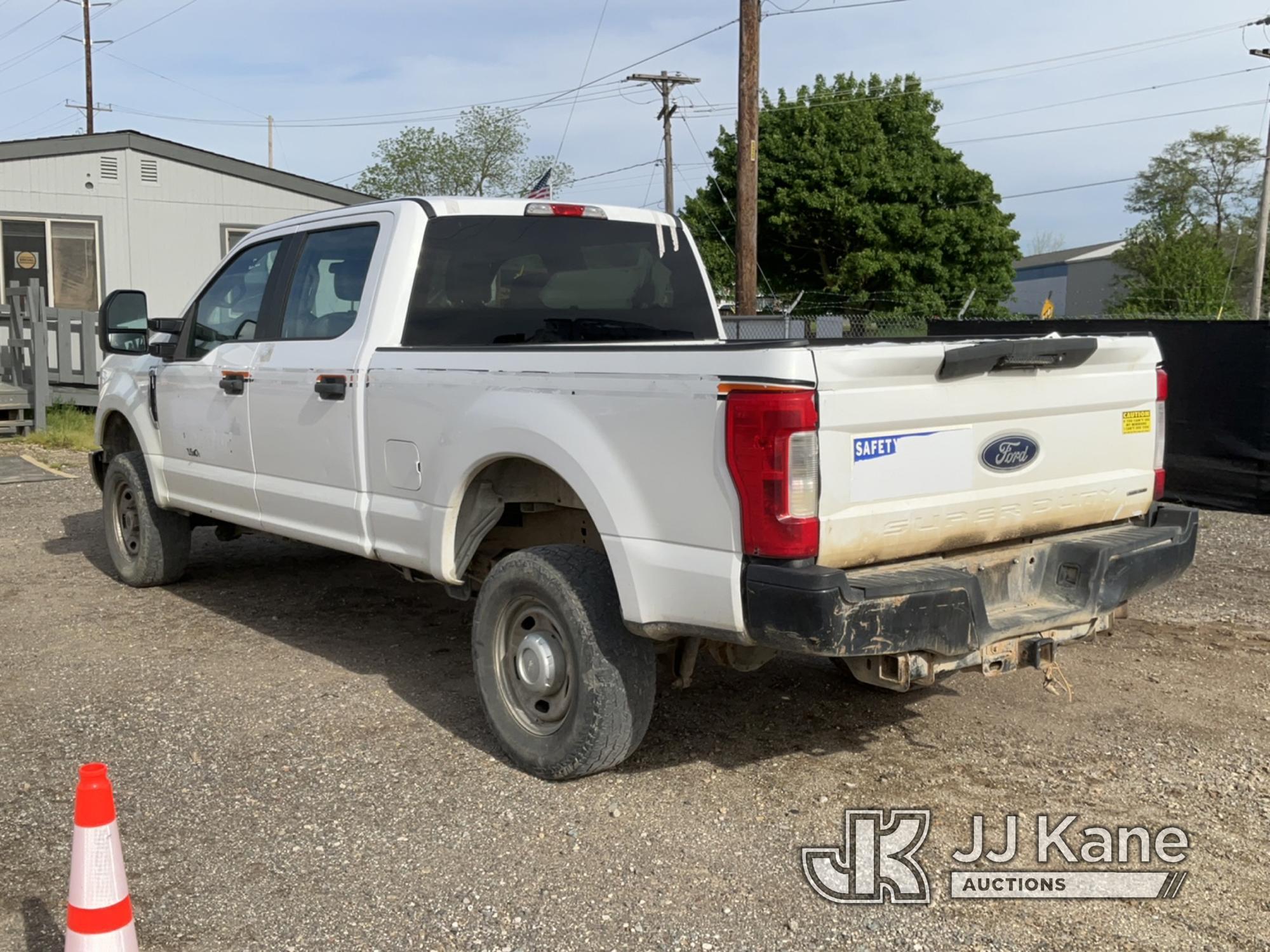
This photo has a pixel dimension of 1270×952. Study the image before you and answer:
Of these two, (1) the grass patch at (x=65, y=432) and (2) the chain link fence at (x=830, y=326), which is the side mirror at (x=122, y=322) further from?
(1) the grass patch at (x=65, y=432)

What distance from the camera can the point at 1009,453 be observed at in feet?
13.4

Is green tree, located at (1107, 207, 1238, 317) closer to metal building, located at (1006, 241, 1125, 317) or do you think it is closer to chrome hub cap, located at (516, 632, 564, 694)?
metal building, located at (1006, 241, 1125, 317)

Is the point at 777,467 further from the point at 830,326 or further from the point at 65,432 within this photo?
the point at 830,326

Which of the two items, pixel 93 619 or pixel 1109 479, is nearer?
pixel 1109 479

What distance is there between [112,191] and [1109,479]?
1679 centimetres

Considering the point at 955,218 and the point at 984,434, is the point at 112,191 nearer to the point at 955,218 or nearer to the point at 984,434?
the point at 984,434

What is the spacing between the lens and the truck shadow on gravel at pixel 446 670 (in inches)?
192

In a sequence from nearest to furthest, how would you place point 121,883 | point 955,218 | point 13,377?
point 121,883
point 13,377
point 955,218

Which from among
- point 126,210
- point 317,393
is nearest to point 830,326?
point 126,210

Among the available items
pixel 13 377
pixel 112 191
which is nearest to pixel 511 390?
pixel 13 377

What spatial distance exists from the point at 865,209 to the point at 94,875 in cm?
3934

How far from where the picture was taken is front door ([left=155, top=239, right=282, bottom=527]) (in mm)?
6098

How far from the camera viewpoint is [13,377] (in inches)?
644

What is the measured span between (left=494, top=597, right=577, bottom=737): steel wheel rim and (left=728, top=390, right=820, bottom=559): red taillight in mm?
1002
